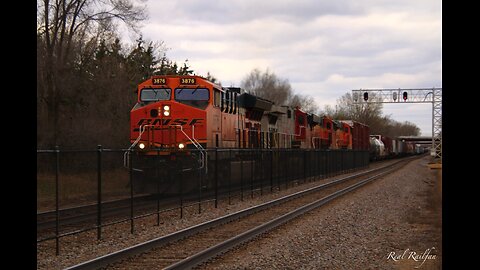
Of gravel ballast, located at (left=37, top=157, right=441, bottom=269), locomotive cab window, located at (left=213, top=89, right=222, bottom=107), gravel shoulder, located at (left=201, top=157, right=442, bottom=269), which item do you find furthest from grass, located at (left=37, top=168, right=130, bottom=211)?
locomotive cab window, located at (left=213, top=89, right=222, bottom=107)

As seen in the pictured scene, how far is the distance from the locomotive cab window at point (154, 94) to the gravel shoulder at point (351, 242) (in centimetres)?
691

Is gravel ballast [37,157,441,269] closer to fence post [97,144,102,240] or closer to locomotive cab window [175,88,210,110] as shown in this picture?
fence post [97,144,102,240]

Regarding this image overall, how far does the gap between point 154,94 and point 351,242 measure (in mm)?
10746

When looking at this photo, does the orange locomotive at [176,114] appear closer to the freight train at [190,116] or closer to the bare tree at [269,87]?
the freight train at [190,116]

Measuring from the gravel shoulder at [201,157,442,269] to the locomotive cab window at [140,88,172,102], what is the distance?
6.91m

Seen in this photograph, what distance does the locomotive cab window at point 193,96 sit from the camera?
19202 mm

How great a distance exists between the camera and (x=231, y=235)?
11.6 m

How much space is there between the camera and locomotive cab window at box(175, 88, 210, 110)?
19202mm

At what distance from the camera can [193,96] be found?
19312mm

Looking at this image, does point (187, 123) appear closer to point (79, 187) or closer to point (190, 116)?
point (190, 116)

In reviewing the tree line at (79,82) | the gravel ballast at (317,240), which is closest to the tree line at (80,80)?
the tree line at (79,82)

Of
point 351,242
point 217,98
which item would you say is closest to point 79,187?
point 351,242
